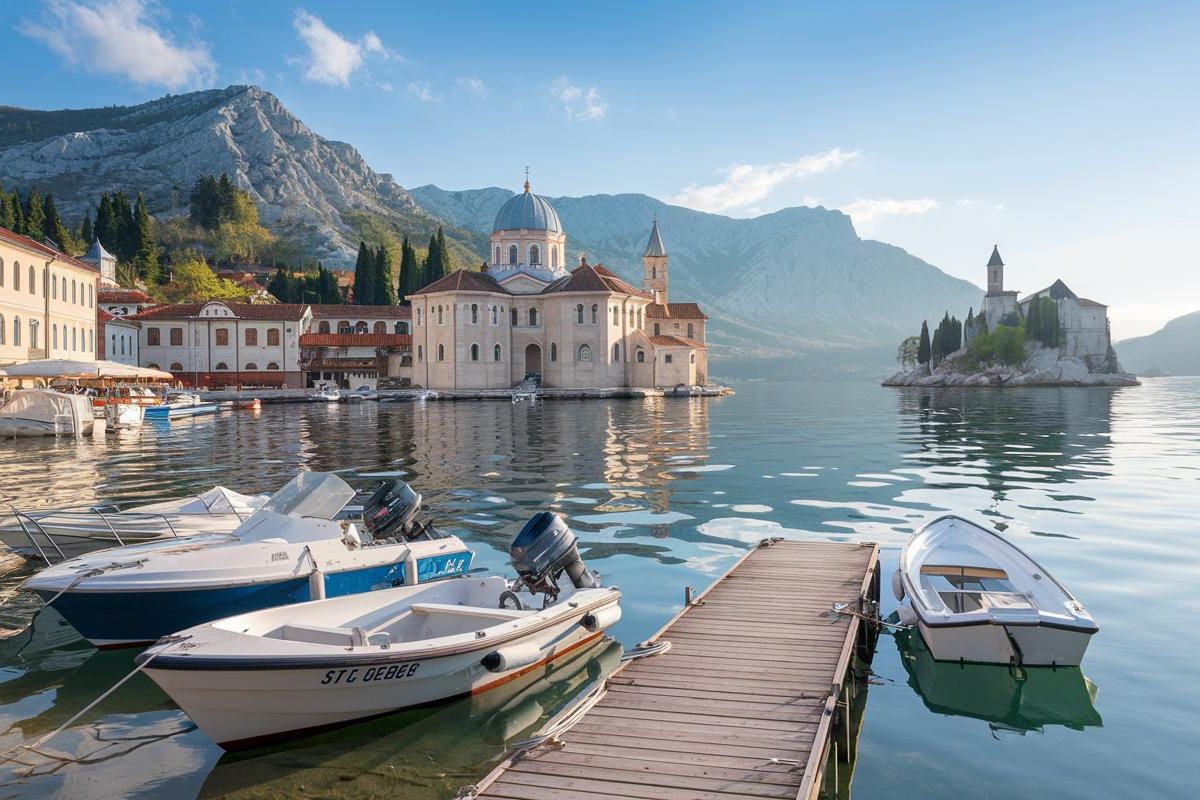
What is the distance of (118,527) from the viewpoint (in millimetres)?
12922

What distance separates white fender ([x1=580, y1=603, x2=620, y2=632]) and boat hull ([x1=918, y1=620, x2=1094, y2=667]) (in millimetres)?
3294

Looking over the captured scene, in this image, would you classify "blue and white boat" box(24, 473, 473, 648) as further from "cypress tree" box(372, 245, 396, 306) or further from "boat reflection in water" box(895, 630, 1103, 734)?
"cypress tree" box(372, 245, 396, 306)

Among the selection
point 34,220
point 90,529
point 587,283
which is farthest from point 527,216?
point 90,529

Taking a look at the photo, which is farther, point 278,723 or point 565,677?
point 565,677

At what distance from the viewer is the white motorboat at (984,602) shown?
8648 mm

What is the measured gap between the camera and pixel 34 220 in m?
83.9

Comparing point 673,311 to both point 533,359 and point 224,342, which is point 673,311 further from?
point 224,342

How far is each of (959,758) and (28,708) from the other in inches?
321

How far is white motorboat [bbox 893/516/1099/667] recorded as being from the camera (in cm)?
865

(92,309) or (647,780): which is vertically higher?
(92,309)

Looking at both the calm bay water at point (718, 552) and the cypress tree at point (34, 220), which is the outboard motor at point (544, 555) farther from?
the cypress tree at point (34, 220)

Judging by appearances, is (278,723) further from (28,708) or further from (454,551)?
(454,551)

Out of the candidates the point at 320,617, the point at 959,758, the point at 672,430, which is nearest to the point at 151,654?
the point at 320,617

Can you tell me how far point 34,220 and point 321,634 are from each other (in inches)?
3656
